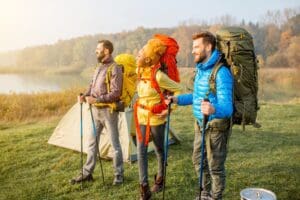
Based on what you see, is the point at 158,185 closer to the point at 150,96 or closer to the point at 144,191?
the point at 144,191

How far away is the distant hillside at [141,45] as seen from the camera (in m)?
54.7

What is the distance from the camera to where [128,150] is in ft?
20.0

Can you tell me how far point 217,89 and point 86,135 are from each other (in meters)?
3.89

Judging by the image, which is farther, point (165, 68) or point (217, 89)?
point (165, 68)

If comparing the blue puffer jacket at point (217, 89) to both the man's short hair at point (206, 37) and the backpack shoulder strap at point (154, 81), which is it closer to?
the man's short hair at point (206, 37)

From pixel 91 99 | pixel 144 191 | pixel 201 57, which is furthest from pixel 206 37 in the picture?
pixel 144 191

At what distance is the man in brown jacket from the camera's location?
454 cm

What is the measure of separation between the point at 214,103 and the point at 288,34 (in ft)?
229

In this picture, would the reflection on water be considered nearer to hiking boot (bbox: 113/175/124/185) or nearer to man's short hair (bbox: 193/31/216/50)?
hiking boot (bbox: 113/175/124/185)

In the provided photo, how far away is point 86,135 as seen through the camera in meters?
6.67

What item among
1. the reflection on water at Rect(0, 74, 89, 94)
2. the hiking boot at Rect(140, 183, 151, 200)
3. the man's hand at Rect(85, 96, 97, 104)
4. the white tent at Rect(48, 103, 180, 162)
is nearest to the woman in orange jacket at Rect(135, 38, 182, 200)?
the hiking boot at Rect(140, 183, 151, 200)

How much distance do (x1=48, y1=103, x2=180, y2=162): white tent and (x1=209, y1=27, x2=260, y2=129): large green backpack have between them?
7.41 feet

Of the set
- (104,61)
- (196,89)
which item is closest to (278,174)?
(196,89)

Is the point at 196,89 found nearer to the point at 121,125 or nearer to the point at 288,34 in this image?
the point at 121,125
